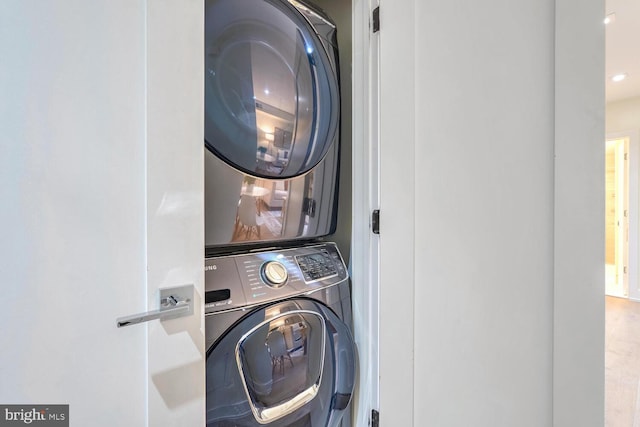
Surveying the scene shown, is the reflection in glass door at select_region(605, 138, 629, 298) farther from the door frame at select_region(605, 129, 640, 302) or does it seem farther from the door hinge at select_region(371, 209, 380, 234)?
the door hinge at select_region(371, 209, 380, 234)

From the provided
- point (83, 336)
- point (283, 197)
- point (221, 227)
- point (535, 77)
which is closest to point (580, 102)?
point (535, 77)

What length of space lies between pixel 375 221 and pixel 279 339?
54 cm

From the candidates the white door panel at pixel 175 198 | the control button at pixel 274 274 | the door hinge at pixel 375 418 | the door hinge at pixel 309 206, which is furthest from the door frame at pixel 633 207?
the white door panel at pixel 175 198

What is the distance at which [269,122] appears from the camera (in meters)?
0.90

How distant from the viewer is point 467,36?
0.83m

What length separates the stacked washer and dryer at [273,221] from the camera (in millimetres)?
780

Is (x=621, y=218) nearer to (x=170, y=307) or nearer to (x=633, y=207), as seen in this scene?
(x=633, y=207)

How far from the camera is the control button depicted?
886mm

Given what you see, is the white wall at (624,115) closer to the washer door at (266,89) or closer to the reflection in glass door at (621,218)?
the reflection in glass door at (621,218)

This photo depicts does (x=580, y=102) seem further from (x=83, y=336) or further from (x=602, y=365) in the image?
(x=83, y=336)

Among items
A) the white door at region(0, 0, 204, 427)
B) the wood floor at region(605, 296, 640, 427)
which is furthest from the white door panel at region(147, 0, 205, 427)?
the wood floor at region(605, 296, 640, 427)

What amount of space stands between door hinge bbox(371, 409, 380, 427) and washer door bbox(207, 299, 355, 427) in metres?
0.11

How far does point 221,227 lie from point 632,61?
155 inches

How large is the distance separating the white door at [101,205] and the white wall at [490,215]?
669 mm
